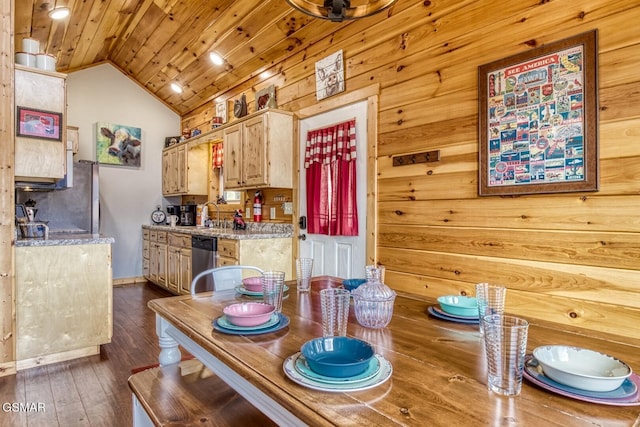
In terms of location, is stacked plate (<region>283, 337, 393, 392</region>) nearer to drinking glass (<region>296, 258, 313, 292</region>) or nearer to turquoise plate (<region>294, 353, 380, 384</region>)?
turquoise plate (<region>294, 353, 380, 384</region>)

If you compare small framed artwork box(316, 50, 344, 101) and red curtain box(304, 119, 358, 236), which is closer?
red curtain box(304, 119, 358, 236)

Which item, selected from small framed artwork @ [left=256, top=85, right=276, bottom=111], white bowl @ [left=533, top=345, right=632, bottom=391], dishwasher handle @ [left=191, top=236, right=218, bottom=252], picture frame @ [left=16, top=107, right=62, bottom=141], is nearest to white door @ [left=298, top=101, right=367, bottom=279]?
small framed artwork @ [left=256, top=85, right=276, bottom=111]

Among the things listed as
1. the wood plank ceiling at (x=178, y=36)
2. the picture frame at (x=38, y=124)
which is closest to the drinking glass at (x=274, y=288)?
the picture frame at (x=38, y=124)

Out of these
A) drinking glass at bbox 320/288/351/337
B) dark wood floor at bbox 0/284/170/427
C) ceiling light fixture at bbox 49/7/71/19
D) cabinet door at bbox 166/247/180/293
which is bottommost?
dark wood floor at bbox 0/284/170/427

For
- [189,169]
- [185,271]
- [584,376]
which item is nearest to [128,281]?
[185,271]

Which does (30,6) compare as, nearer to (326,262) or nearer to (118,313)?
(118,313)

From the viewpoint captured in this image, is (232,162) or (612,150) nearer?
(612,150)

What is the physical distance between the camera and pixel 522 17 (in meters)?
2.20

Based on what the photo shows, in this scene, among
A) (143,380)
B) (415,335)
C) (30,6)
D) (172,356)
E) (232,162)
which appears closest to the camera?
(415,335)

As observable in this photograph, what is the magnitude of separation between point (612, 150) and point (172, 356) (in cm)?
233

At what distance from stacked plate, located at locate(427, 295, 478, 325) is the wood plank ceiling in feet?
9.28

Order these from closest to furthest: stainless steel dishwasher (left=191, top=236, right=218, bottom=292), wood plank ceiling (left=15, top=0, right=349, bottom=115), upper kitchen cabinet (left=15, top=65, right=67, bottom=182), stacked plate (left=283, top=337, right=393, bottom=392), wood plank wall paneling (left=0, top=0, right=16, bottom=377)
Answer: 1. stacked plate (left=283, top=337, right=393, bottom=392)
2. wood plank wall paneling (left=0, top=0, right=16, bottom=377)
3. upper kitchen cabinet (left=15, top=65, right=67, bottom=182)
4. wood plank ceiling (left=15, top=0, right=349, bottom=115)
5. stainless steel dishwasher (left=191, top=236, right=218, bottom=292)

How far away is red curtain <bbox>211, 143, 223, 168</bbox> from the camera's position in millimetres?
5469

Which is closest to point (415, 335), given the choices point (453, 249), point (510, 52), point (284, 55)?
point (453, 249)
